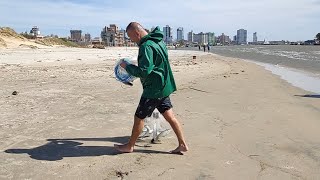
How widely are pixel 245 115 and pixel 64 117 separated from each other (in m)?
3.34

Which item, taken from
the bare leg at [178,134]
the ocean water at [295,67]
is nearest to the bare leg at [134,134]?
the bare leg at [178,134]

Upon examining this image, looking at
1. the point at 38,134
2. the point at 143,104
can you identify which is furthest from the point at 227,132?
the point at 38,134

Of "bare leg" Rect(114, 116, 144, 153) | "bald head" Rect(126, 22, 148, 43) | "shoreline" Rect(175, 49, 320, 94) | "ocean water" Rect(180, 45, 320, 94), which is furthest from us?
"ocean water" Rect(180, 45, 320, 94)

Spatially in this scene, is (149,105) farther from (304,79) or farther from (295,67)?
(295,67)

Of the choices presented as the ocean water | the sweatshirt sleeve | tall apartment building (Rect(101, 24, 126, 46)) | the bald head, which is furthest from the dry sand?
tall apartment building (Rect(101, 24, 126, 46))

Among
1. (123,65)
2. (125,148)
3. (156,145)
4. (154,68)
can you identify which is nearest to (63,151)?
(125,148)

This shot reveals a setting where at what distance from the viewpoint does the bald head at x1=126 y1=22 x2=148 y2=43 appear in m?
5.05

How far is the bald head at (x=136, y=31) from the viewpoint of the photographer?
5051 mm

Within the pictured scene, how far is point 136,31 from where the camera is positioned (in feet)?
16.6

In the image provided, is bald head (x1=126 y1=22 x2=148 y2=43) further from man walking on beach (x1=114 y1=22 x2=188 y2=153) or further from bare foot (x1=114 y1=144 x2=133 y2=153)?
bare foot (x1=114 y1=144 x2=133 y2=153)

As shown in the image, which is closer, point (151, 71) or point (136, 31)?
point (151, 71)

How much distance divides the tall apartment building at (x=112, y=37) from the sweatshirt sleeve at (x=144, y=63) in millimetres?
148910

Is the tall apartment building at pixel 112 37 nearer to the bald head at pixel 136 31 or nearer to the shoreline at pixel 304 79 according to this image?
the shoreline at pixel 304 79

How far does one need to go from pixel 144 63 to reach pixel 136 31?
1.69 ft
